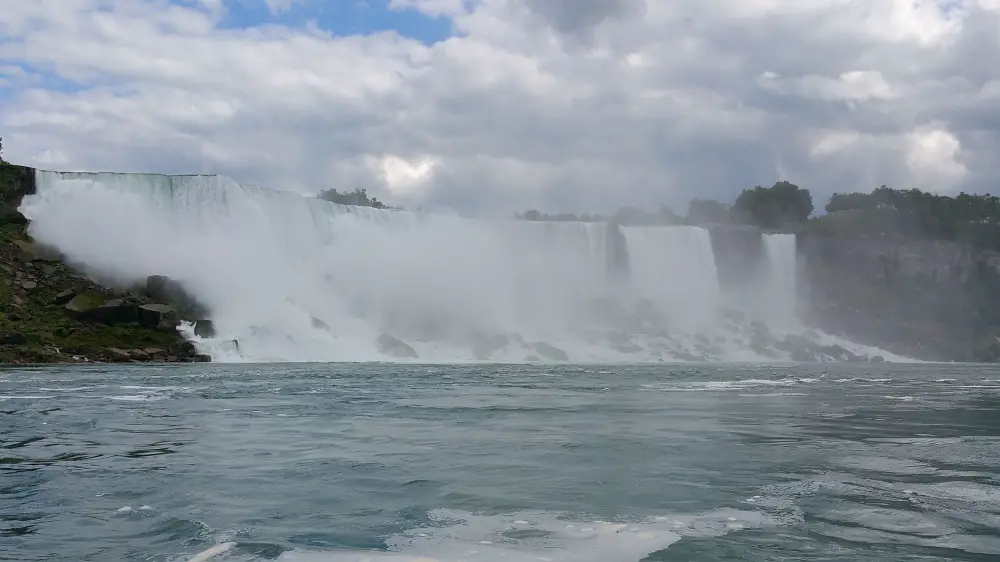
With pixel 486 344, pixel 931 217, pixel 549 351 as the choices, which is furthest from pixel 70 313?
pixel 931 217

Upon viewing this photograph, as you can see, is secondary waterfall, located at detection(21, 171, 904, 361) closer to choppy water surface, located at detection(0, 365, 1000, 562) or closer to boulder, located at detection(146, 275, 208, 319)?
boulder, located at detection(146, 275, 208, 319)

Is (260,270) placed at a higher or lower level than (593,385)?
higher

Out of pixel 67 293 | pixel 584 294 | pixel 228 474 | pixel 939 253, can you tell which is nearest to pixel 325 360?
pixel 67 293

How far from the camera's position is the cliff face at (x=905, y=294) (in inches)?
2480

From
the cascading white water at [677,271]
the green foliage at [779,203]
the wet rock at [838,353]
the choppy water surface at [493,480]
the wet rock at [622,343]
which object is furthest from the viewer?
Answer: the green foliage at [779,203]

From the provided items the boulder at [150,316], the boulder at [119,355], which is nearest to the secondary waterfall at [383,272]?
the boulder at [150,316]

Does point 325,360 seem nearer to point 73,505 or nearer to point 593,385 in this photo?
point 593,385

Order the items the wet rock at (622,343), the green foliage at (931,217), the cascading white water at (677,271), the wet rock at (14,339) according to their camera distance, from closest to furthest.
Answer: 1. the wet rock at (14,339)
2. the wet rock at (622,343)
3. the cascading white water at (677,271)
4. the green foliage at (931,217)

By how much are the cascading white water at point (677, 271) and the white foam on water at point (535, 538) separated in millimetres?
49878

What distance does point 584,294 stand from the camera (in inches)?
2137

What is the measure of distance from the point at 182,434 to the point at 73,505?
4607 millimetres

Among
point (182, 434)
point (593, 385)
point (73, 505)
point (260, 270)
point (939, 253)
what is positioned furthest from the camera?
point (939, 253)

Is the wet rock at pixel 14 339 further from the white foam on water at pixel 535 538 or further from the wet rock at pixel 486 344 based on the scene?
the white foam on water at pixel 535 538

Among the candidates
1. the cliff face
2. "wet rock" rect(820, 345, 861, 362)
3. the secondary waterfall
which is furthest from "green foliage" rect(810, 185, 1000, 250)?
the secondary waterfall
